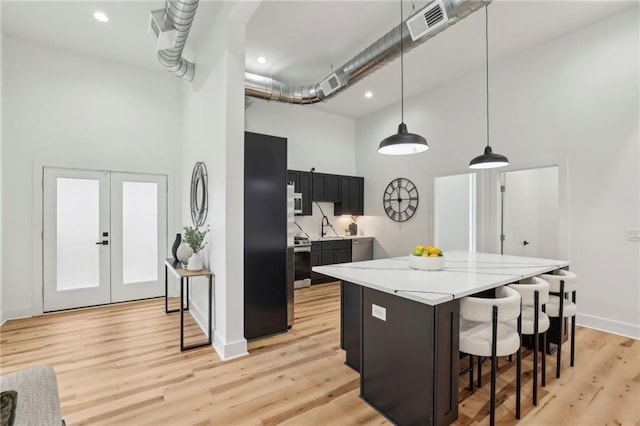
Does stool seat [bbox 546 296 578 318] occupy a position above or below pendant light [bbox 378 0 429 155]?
below

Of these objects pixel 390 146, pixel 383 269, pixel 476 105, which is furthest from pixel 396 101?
pixel 383 269

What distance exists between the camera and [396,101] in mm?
6145

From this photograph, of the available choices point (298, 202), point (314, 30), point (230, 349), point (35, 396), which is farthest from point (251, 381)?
point (314, 30)

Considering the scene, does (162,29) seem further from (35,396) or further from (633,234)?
(633,234)

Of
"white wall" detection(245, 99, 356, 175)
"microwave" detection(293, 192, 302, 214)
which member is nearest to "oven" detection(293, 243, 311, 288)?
"microwave" detection(293, 192, 302, 214)

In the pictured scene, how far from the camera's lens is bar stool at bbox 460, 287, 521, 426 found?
1901 mm

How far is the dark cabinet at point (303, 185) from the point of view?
5932mm

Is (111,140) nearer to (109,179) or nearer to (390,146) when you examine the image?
(109,179)

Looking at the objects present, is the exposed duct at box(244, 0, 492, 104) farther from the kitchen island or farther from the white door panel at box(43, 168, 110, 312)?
the white door panel at box(43, 168, 110, 312)

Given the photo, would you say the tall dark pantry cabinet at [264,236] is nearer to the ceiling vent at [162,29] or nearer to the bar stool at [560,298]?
the ceiling vent at [162,29]

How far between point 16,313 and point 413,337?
5074 mm

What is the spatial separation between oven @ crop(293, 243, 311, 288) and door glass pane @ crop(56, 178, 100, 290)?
3116mm

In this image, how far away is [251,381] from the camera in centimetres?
251

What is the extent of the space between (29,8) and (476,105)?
6008 mm
